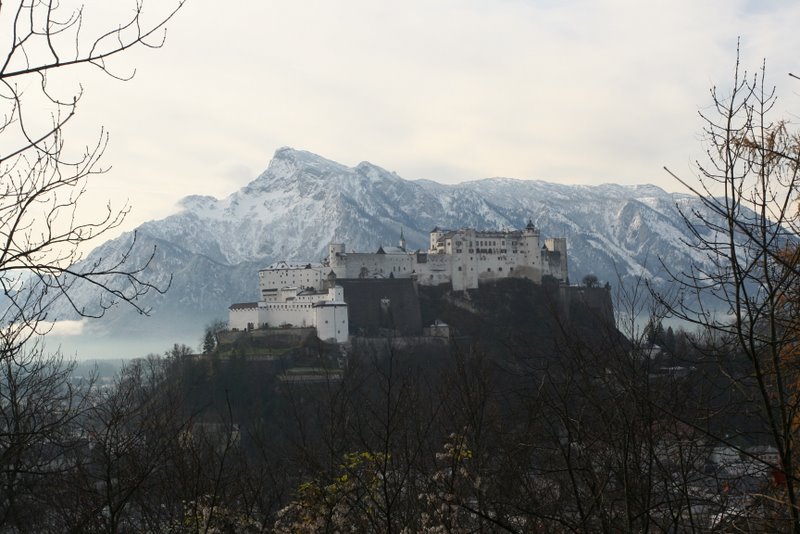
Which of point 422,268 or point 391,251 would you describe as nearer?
point 422,268

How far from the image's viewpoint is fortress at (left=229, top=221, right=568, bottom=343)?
60.5 metres

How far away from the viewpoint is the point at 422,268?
218 ft

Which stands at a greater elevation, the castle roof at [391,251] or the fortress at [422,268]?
the castle roof at [391,251]

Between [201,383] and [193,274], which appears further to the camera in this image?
[193,274]

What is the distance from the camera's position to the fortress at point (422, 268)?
199 feet

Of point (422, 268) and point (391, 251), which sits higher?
point (391, 251)

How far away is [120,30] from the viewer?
4102 millimetres

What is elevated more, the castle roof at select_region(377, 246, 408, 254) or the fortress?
the castle roof at select_region(377, 246, 408, 254)

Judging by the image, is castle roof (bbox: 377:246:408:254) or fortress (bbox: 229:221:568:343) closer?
fortress (bbox: 229:221:568:343)

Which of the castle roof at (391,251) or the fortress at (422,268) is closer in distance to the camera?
the fortress at (422,268)

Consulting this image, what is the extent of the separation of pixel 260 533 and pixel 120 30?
16.7 feet

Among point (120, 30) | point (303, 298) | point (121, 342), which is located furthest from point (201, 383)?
point (121, 342)

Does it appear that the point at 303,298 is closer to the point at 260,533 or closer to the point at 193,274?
the point at 260,533

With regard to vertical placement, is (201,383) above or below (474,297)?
below
